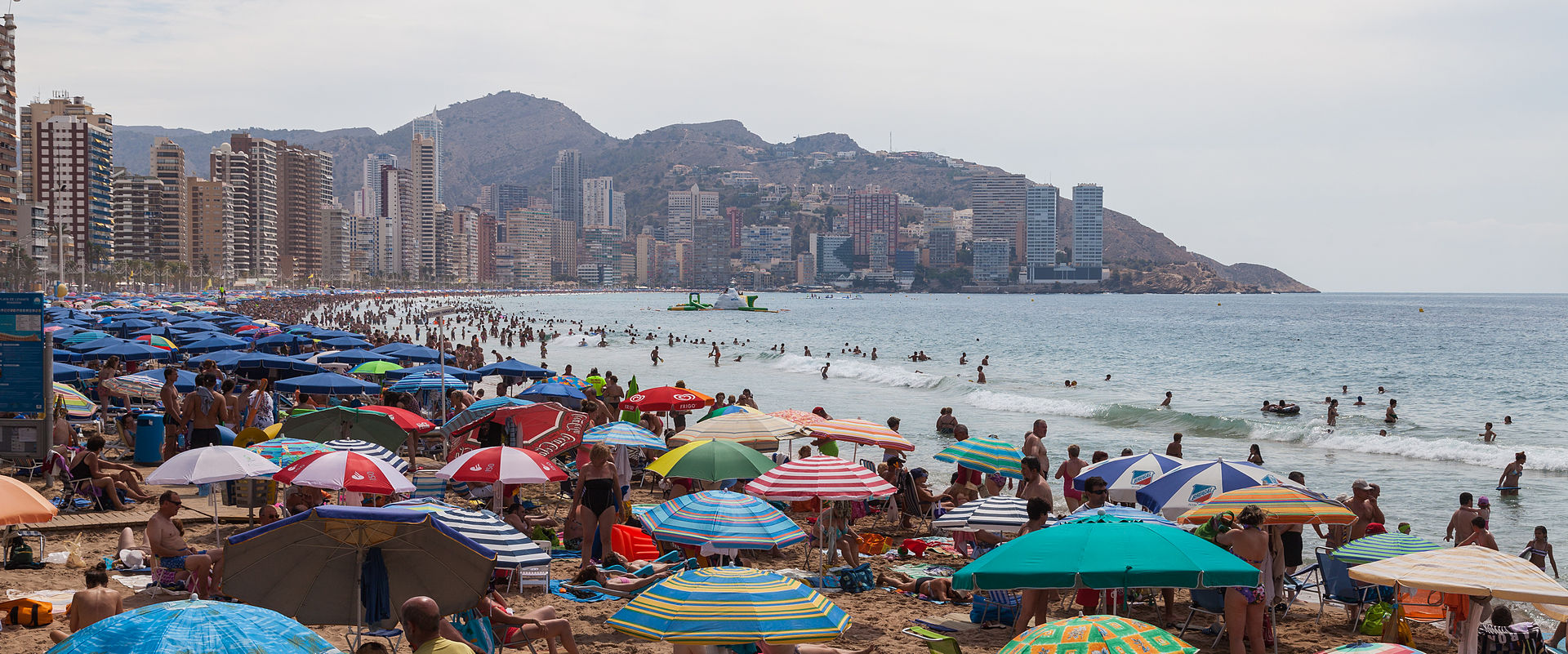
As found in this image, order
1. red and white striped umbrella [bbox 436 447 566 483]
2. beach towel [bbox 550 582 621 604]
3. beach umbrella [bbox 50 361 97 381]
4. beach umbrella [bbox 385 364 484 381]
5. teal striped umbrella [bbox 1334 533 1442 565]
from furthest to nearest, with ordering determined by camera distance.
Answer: beach umbrella [bbox 385 364 484 381], beach umbrella [bbox 50 361 97 381], red and white striped umbrella [bbox 436 447 566 483], beach towel [bbox 550 582 621 604], teal striped umbrella [bbox 1334 533 1442 565]

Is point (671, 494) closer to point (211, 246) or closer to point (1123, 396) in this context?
point (1123, 396)

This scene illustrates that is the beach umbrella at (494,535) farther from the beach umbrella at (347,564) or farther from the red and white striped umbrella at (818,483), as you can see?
the red and white striped umbrella at (818,483)

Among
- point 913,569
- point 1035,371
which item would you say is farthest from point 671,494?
point 1035,371

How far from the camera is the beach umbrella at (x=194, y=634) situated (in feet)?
12.1

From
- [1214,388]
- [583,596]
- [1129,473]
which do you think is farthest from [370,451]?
[1214,388]

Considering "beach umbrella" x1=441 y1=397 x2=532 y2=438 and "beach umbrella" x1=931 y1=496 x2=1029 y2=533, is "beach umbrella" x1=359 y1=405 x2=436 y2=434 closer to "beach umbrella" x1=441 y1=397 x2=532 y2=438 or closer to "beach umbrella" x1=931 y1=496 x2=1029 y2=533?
"beach umbrella" x1=441 y1=397 x2=532 y2=438

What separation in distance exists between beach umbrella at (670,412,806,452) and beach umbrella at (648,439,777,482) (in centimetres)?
151

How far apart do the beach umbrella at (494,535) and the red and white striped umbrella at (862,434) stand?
5.30 m

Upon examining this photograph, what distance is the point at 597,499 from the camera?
30.9 feet

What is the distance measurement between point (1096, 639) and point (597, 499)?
18.1ft

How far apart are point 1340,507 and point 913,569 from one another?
3.75m

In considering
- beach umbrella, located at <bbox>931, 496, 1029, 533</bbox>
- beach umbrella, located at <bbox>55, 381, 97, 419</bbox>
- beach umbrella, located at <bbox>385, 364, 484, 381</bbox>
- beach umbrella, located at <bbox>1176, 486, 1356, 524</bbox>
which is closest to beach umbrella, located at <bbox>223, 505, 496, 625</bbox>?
beach umbrella, located at <bbox>931, 496, 1029, 533</bbox>

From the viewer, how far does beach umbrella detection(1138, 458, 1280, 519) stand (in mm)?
9719

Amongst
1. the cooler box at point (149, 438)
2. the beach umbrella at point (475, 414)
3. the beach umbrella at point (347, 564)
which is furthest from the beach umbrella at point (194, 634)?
the cooler box at point (149, 438)
